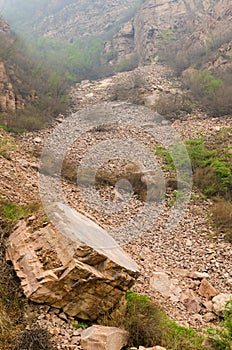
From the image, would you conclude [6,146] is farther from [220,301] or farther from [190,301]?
[220,301]

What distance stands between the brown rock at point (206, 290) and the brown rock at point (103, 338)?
2.16 m

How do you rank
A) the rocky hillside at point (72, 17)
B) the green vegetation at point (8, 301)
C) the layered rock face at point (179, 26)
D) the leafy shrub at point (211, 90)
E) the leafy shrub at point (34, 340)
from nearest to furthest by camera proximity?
the leafy shrub at point (34, 340)
the green vegetation at point (8, 301)
the leafy shrub at point (211, 90)
the layered rock face at point (179, 26)
the rocky hillside at point (72, 17)

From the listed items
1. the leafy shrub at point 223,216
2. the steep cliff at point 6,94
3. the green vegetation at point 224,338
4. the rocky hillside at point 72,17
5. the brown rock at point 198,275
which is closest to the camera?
the green vegetation at point 224,338

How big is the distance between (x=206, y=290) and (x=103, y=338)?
2567 mm

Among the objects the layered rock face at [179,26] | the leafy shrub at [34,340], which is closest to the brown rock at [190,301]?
the leafy shrub at [34,340]

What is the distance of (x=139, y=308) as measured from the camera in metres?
3.77

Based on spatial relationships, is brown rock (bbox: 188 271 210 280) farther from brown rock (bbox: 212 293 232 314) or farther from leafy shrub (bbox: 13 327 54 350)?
leafy shrub (bbox: 13 327 54 350)

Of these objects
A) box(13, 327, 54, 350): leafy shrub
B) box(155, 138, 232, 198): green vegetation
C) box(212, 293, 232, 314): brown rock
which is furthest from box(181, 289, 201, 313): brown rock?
box(155, 138, 232, 198): green vegetation

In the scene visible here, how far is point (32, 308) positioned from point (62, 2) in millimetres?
49735

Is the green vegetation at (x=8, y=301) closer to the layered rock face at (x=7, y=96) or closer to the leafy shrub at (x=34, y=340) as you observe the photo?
the leafy shrub at (x=34, y=340)

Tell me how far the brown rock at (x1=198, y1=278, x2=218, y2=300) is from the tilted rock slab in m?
1.70

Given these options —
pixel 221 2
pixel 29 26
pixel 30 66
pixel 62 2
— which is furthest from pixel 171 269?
pixel 62 2

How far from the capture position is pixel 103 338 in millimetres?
3049

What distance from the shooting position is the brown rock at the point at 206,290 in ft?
16.3
